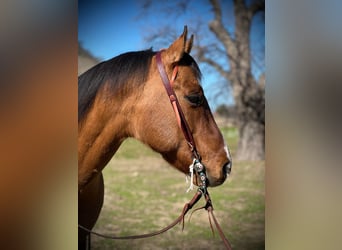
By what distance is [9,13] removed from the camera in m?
1.96

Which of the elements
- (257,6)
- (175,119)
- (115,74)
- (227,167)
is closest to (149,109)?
(175,119)

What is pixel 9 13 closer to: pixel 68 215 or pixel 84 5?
pixel 84 5

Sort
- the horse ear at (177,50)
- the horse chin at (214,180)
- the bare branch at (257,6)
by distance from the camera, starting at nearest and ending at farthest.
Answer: the horse ear at (177,50) < the horse chin at (214,180) < the bare branch at (257,6)

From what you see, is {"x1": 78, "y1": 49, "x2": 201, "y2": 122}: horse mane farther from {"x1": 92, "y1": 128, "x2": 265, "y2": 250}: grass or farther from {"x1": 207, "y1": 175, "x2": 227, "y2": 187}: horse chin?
{"x1": 207, "y1": 175, "x2": 227, "y2": 187}: horse chin

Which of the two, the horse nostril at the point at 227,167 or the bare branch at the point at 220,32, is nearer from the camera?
the horse nostril at the point at 227,167

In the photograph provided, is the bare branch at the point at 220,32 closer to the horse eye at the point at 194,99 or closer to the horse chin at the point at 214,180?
the horse eye at the point at 194,99

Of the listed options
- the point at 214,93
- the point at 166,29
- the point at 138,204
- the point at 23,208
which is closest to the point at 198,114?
the point at 214,93

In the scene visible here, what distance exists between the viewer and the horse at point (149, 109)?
188 cm

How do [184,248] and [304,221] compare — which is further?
[184,248]

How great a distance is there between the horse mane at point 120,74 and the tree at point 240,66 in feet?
1.12

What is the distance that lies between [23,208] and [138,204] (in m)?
0.68

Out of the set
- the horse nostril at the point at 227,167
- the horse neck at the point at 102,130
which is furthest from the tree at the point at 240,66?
the horse neck at the point at 102,130

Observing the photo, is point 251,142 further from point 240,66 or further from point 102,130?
point 102,130

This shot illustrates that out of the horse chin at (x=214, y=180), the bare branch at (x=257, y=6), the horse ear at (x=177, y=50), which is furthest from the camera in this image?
the bare branch at (x=257, y=6)
